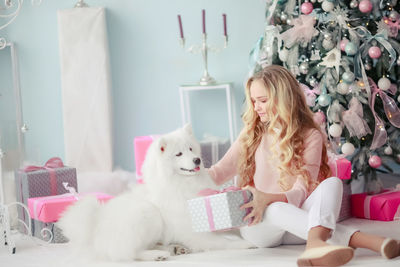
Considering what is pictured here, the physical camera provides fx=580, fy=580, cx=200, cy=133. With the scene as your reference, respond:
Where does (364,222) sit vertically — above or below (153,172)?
below

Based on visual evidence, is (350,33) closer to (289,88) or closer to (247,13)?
(289,88)

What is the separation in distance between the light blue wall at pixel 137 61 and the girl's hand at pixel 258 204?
2.15 m

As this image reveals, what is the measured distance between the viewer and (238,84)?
4.25 meters

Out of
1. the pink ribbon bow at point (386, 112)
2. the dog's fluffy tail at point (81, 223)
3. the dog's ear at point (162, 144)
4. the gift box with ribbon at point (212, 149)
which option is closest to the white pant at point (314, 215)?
the dog's ear at point (162, 144)

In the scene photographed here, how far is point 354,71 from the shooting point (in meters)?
3.04

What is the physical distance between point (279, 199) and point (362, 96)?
1.13 metres

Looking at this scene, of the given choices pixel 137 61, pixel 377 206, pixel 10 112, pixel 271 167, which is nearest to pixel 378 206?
pixel 377 206

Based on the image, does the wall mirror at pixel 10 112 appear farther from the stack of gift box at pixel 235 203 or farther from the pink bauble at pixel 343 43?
the pink bauble at pixel 343 43

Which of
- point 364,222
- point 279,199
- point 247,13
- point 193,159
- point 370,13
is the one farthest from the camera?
point 247,13

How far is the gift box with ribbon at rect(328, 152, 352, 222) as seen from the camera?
2.90m

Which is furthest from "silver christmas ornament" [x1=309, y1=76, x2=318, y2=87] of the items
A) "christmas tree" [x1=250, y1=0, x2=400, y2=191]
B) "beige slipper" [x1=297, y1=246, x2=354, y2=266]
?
"beige slipper" [x1=297, y1=246, x2=354, y2=266]

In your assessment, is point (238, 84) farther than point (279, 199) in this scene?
Yes

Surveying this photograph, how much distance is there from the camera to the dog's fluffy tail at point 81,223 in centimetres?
227

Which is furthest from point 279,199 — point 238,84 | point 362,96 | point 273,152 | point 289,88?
point 238,84
